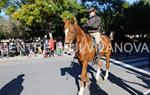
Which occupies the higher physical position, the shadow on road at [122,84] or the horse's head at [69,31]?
the horse's head at [69,31]

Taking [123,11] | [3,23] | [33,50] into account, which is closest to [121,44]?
[33,50]

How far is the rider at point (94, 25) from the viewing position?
12496 mm

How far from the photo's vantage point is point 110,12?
2039 inches

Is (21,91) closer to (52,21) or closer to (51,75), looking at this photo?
(51,75)

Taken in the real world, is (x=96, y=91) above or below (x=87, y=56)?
below

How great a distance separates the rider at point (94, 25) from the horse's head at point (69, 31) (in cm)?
146

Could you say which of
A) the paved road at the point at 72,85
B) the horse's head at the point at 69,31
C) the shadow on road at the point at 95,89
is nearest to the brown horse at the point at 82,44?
the horse's head at the point at 69,31

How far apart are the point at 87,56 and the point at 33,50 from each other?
21556 millimetres

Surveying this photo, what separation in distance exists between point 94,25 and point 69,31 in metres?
1.93

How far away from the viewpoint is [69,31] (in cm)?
1085

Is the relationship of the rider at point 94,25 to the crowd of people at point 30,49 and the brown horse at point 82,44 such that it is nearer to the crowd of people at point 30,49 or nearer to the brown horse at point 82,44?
the brown horse at point 82,44

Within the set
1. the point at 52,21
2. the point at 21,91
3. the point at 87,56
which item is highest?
the point at 52,21

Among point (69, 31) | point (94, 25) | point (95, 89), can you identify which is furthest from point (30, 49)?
point (69, 31)

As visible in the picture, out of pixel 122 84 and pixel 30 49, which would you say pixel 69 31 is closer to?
pixel 122 84
